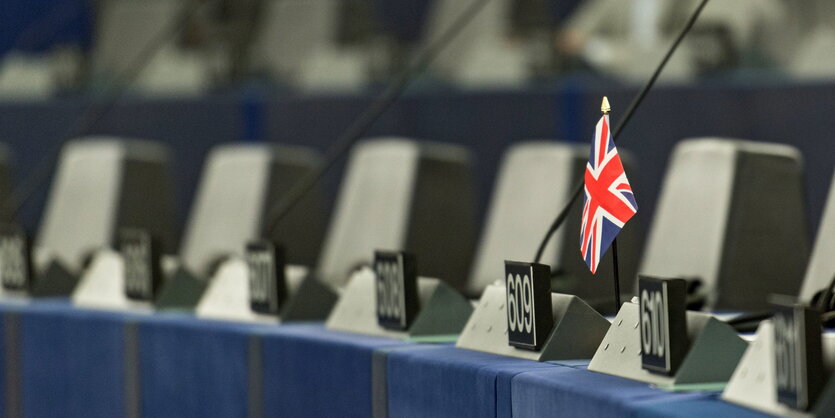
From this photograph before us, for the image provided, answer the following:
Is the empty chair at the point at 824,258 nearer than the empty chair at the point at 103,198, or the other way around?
the empty chair at the point at 824,258

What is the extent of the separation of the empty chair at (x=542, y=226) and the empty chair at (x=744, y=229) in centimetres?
29

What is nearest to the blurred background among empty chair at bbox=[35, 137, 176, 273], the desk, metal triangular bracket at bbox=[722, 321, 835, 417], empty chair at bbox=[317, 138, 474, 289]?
empty chair at bbox=[35, 137, 176, 273]

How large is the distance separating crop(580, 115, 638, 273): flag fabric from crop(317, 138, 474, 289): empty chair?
68.2 inches

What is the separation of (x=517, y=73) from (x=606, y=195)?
3.26 meters

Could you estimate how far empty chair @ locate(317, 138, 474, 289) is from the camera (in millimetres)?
3719

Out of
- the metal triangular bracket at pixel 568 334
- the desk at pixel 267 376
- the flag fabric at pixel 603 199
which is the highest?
the flag fabric at pixel 603 199

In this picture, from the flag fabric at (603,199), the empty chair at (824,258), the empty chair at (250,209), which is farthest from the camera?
the empty chair at (250,209)

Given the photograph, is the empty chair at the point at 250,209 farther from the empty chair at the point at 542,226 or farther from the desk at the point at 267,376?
the desk at the point at 267,376

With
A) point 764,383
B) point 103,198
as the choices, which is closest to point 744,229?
point 764,383

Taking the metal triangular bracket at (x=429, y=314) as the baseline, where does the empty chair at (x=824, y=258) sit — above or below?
above

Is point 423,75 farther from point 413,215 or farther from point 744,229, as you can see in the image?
point 744,229

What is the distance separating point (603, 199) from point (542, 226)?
56.1 inches

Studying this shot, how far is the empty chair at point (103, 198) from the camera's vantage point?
4383 mm

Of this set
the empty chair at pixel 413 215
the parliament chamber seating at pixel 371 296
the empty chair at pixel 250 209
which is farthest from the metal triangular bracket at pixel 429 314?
the empty chair at pixel 250 209
